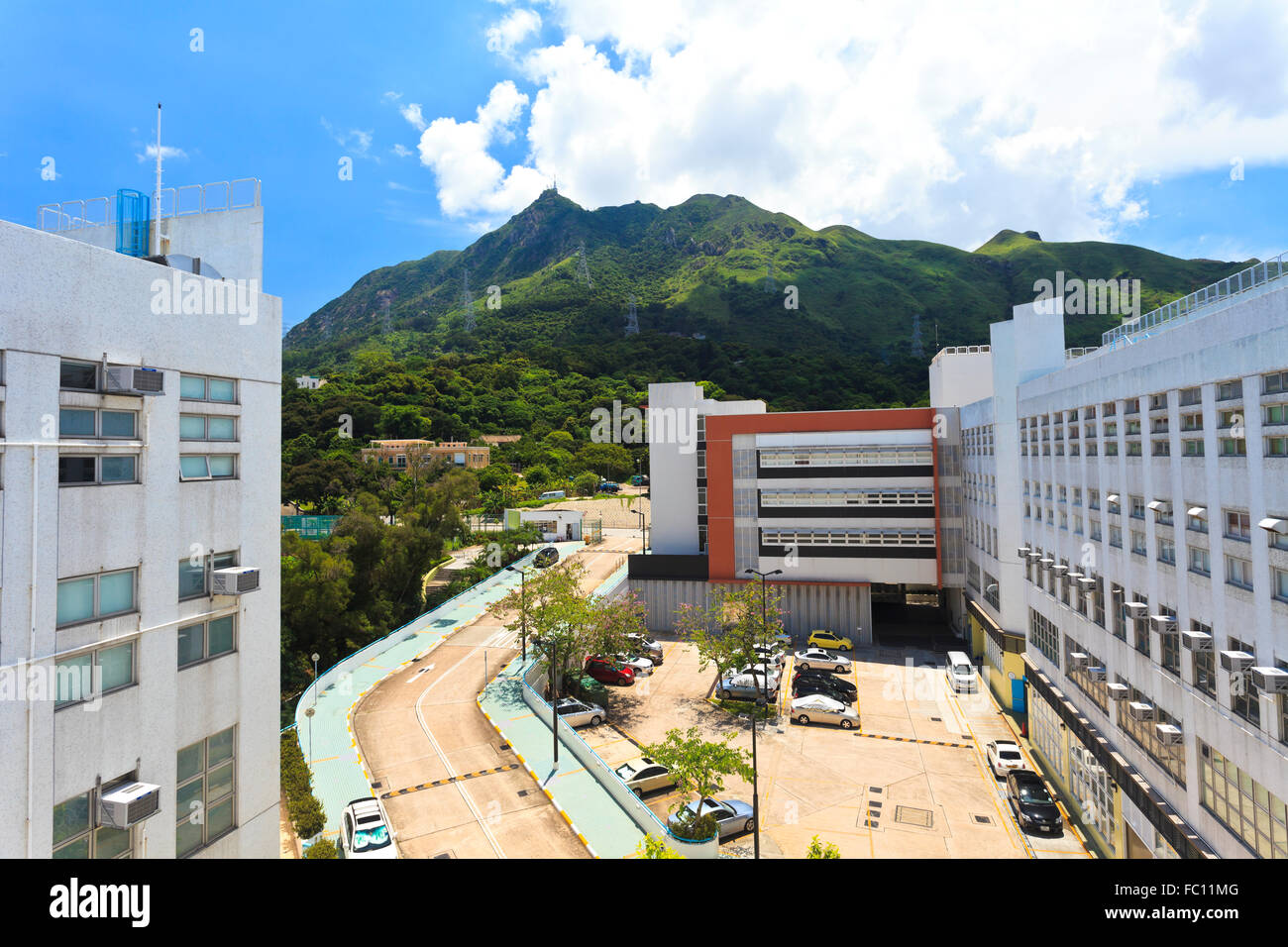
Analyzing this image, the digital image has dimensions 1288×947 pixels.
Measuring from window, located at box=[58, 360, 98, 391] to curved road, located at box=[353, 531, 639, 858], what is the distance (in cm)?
1349

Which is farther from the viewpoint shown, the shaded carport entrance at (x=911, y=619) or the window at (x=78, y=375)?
the shaded carport entrance at (x=911, y=619)

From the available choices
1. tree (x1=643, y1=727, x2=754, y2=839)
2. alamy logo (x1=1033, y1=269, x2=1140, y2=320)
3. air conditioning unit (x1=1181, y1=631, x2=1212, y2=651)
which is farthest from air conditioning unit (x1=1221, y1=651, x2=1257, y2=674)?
alamy logo (x1=1033, y1=269, x2=1140, y2=320)

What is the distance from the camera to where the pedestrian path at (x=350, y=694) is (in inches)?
790

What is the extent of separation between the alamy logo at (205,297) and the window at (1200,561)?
17.7m

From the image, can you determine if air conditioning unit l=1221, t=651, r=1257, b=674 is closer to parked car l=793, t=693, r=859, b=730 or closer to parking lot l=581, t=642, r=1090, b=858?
parking lot l=581, t=642, r=1090, b=858

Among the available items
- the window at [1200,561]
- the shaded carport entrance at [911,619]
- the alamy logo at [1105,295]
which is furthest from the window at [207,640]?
the alamy logo at [1105,295]

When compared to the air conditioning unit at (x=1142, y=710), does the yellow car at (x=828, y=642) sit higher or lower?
lower

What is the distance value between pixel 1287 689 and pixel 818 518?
27.7m

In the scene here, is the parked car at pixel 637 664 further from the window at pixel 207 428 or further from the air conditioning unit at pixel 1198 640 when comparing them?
the window at pixel 207 428

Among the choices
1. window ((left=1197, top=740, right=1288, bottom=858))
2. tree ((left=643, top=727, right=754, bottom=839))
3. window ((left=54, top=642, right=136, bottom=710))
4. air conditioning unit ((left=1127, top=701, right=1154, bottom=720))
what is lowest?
tree ((left=643, top=727, right=754, bottom=839))

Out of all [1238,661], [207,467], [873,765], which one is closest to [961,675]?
[873,765]

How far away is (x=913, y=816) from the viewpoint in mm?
19188

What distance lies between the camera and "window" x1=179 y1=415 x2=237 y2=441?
9.46 metres
